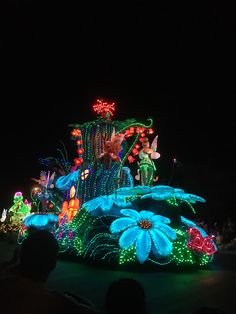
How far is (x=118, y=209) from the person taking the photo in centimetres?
1199

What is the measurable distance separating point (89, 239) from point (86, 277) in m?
2.74

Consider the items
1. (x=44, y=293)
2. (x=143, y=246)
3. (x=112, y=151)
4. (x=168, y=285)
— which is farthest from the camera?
(x=112, y=151)

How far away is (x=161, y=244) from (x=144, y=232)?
1.92ft

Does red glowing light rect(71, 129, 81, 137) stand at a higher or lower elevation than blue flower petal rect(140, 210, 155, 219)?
higher

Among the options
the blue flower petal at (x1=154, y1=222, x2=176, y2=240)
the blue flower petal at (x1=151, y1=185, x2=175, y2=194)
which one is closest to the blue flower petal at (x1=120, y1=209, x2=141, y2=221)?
the blue flower petal at (x1=154, y1=222, x2=176, y2=240)

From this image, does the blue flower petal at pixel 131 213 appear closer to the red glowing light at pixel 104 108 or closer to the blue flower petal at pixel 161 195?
the blue flower petal at pixel 161 195

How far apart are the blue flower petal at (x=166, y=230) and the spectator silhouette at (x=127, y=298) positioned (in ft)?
27.7

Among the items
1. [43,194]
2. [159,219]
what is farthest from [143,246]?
[43,194]

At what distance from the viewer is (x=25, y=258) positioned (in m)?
2.34

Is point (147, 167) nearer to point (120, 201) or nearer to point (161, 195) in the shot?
point (120, 201)

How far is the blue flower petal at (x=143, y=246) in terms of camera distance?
388 inches

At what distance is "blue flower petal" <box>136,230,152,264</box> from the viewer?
9859mm

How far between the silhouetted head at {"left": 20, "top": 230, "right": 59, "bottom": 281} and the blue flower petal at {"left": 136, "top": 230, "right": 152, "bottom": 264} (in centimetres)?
780

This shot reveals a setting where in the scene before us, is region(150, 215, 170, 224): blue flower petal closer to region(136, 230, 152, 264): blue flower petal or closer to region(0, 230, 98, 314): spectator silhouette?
region(136, 230, 152, 264): blue flower petal
